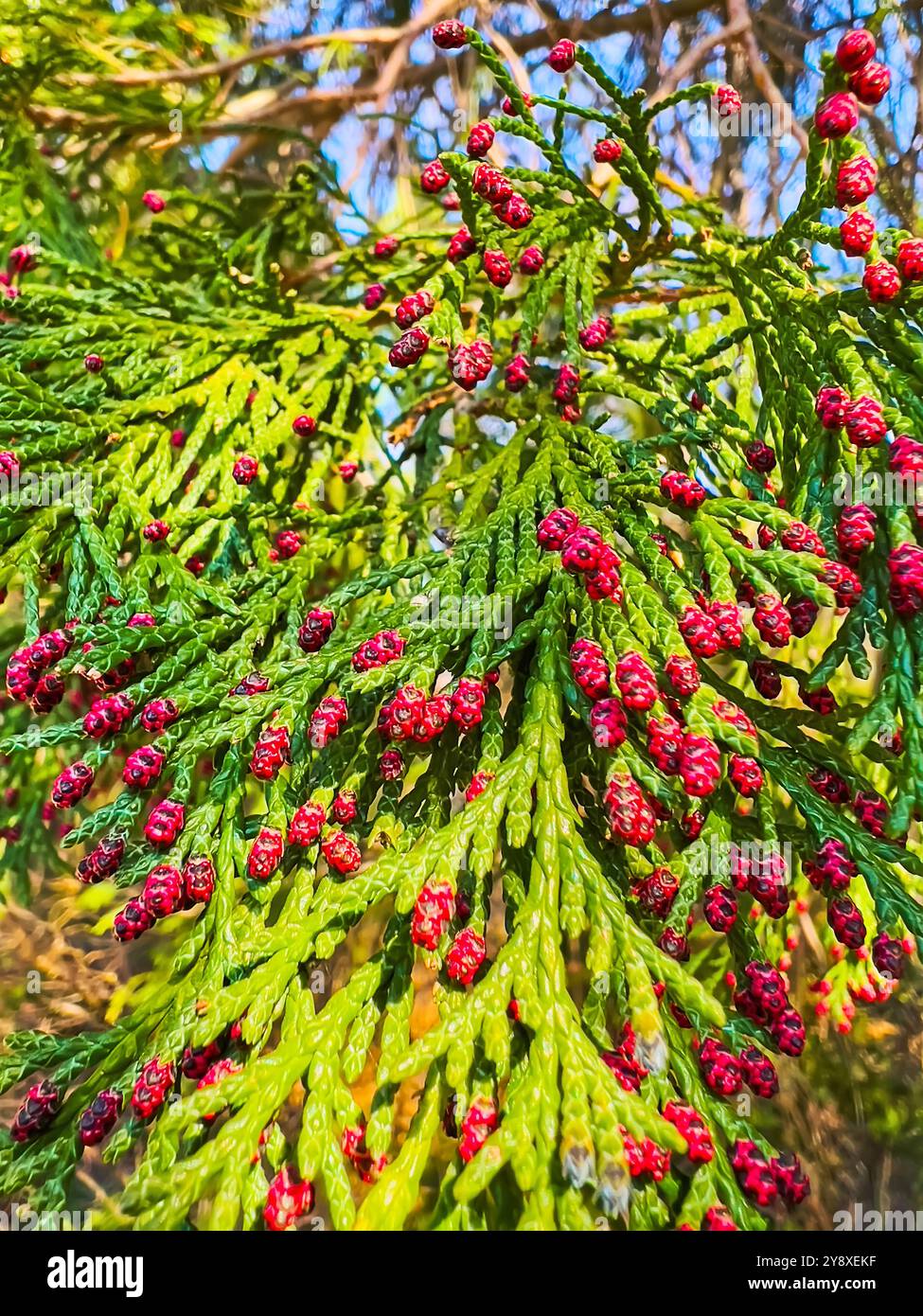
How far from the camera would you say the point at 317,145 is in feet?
11.7

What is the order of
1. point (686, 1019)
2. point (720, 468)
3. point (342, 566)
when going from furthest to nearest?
point (342, 566)
point (720, 468)
point (686, 1019)

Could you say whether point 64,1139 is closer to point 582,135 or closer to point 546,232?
point 546,232

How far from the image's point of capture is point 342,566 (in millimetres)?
3025

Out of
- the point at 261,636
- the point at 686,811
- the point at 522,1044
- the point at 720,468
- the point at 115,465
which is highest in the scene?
the point at 115,465

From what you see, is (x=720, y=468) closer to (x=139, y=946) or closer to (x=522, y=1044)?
(x=522, y=1044)

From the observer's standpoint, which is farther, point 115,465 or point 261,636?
point 115,465

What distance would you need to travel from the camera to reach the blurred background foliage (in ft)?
9.99

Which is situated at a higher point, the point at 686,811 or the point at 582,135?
the point at 582,135

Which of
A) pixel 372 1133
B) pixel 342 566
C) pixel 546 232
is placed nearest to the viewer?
pixel 372 1133

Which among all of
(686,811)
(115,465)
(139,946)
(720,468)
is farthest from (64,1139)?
(139,946)

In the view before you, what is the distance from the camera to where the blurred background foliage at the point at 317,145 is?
3.04 m

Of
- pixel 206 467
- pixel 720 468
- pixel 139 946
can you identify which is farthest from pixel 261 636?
pixel 139 946

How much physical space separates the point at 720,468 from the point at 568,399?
1.49 ft
